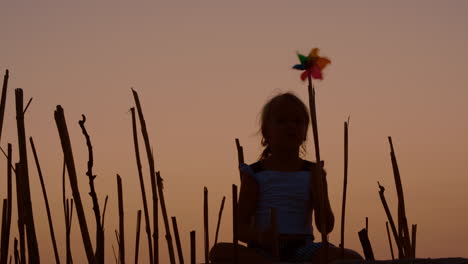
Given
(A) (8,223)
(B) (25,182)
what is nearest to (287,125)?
(A) (8,223)

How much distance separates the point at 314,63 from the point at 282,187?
146cm

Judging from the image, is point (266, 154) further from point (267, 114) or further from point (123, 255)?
point (123, 255)

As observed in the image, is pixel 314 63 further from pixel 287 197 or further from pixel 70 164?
pixel 287 197

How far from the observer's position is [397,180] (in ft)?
9.77

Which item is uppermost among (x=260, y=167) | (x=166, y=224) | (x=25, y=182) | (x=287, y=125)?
(x=287, y=125)

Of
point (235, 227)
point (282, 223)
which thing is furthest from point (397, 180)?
point (282, 223)

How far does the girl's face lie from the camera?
4098 millimetres

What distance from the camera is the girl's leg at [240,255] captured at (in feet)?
12.8

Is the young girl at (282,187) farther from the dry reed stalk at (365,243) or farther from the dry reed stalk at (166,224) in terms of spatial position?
the dry reed stalk at (166,224)

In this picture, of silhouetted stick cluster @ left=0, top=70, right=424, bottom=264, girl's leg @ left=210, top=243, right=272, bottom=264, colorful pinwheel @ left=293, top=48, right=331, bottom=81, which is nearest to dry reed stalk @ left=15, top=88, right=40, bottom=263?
silhouetted stick cluster @ left=0, top=70, right=424, bottom=264

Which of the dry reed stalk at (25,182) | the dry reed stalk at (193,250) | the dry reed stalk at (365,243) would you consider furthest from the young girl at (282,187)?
the dry reed stalk at (25,182)

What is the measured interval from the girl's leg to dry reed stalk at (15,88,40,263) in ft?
4.88

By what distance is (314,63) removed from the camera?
2895 millimetres

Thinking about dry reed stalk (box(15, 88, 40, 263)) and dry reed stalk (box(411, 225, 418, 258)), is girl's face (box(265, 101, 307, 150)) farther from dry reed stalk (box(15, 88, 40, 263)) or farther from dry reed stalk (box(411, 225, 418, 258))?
dry reed stalk (box(15, 88, 40, 263))
